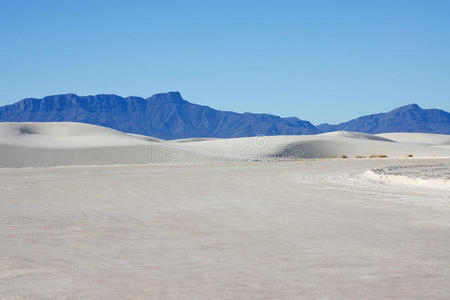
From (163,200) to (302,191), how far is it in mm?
4880

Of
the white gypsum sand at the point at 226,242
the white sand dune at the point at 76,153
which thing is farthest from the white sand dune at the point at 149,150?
the white gypsum sand at the point at 226,242

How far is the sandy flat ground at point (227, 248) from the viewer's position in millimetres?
6074

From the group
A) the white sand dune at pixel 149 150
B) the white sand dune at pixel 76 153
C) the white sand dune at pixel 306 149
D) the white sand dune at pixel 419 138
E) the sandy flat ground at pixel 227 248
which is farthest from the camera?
the white sand dune at pixel 419 138

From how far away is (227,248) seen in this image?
27.7 ft

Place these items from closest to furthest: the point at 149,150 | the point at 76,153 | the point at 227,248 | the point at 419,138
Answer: the point at 227,248
the point at 76,153
the point at 149,150
the point at 419,138

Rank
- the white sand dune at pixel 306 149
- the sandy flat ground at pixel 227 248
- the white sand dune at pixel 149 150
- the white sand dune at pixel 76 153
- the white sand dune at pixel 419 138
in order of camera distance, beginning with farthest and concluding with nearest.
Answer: the white sand dune at pixel 419 138, the white sand dune at pixel 306 149, the white sand dune at pixel 149 150, the white sand dune at pixel 76 153, the sandy flat ground at pixel 227 248

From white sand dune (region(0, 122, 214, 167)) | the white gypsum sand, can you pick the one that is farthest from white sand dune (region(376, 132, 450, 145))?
the white gypsum sand

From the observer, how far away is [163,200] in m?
16.2

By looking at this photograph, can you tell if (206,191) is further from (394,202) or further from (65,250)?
(65,250)

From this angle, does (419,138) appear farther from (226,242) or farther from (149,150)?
(226,242)

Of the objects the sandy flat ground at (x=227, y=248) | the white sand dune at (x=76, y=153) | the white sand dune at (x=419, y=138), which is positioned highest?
the white sand dune at (x=419, y=138)

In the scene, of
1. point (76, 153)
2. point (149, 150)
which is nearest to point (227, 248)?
point (76, 153)

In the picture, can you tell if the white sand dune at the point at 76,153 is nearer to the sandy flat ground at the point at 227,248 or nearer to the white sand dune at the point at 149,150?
the white sand dune at the point at 149,150

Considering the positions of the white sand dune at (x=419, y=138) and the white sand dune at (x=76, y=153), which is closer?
the white sand dune at (x=76, y=153)
